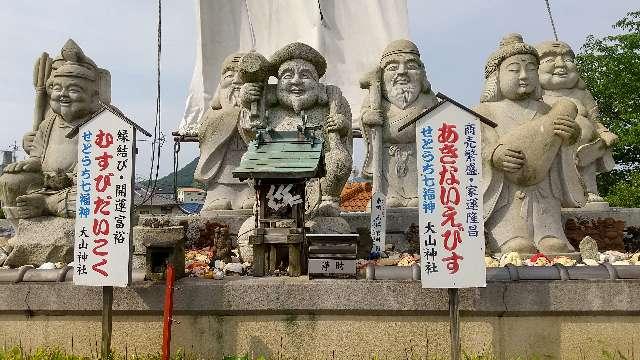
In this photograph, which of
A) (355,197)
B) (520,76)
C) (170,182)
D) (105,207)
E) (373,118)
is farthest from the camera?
(170,182)

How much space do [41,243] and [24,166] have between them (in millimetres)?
1150

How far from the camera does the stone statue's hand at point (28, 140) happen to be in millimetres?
6934

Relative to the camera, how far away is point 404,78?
7398 millimetres

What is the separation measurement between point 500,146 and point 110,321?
153 inches

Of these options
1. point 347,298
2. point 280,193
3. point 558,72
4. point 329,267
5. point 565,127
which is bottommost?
point 347,298

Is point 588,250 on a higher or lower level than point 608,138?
lower

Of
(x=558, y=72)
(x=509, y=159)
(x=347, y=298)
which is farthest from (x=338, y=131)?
(x=558, y=72)

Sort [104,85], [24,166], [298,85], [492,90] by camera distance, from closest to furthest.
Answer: [492,90]
[298,85]
[24,166]
[104,85]

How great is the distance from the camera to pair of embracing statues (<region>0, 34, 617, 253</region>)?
18.4ft

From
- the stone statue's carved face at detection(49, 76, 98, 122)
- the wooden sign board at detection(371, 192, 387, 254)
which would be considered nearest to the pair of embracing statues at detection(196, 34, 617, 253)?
the wooden sign board at detection(371, 192, 387, 254)

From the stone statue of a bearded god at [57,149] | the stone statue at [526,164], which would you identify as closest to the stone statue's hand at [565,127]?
the stone statue at [526,164]

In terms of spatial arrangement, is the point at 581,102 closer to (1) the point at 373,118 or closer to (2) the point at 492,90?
(2) the point at 492,90

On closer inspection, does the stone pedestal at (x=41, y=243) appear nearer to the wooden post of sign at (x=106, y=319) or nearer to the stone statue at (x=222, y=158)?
the stone statue at (x=222, y=158)

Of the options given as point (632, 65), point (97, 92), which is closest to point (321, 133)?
point (97, 92)
